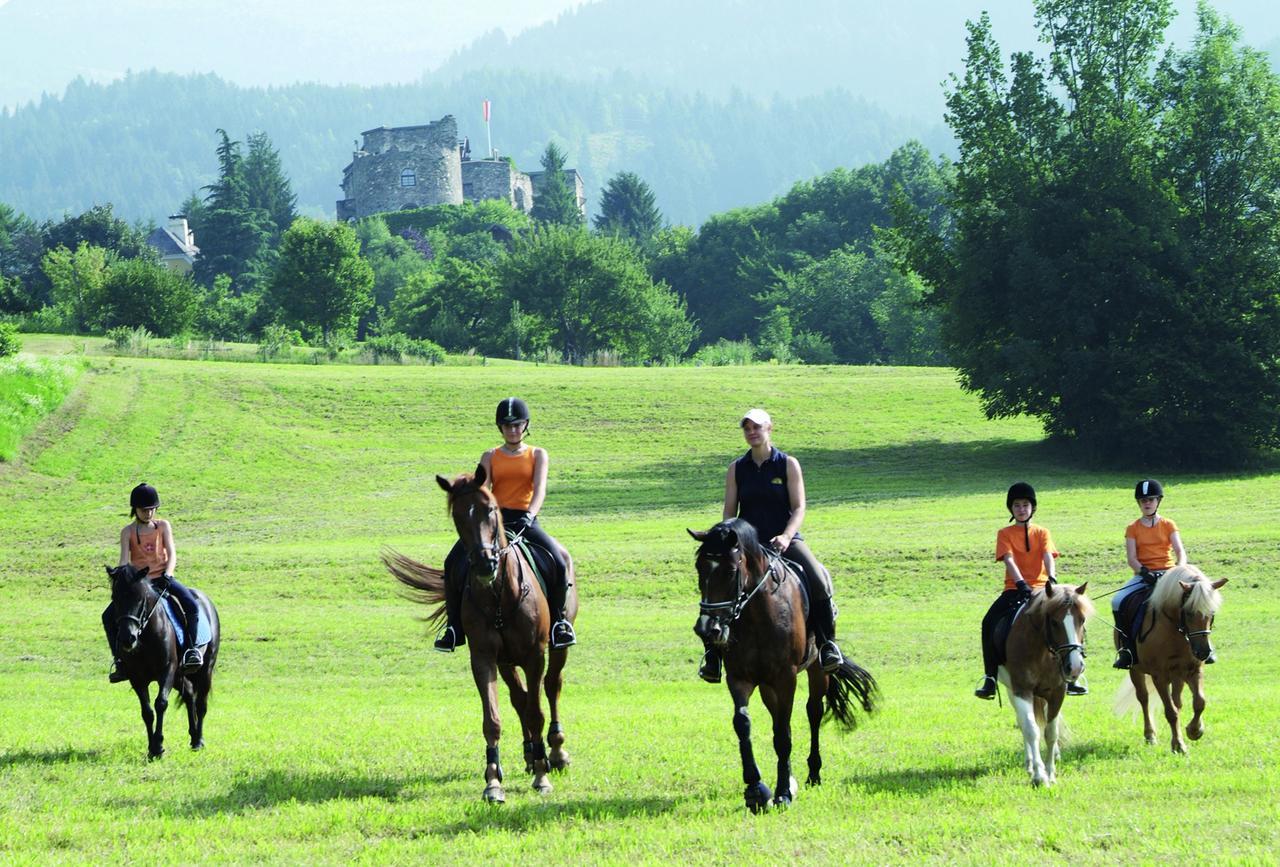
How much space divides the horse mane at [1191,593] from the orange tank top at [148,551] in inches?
382

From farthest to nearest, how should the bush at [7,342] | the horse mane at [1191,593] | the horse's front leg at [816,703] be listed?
the bush at [7,342]
the horse mane at [1191,593]
the horse's front leg at [816,703]

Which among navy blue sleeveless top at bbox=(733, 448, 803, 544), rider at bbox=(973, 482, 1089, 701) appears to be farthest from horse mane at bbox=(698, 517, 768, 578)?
rider at bbox=(973, 482, 1089, 701)

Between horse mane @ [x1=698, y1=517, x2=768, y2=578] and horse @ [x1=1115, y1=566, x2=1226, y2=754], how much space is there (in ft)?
15.1

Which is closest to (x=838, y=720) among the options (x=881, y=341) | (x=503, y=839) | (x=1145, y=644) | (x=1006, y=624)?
(x=1006, y=624)

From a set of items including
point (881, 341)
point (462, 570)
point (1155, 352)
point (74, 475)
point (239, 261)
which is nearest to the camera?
point (462, 570)

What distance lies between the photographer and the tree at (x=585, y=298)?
103 m

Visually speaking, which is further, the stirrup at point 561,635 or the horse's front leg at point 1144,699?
the horse's front leg at point 1144,699

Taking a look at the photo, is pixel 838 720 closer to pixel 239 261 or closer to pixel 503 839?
pixel 503 839

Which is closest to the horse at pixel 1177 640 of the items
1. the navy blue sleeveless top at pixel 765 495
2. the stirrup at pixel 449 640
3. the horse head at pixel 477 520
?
the navy blue sleeveless top at pixel 765 495

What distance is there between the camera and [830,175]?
516 feet

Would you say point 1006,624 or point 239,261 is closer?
point 1006,624

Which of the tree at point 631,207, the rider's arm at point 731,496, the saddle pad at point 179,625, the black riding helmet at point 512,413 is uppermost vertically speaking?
the tree at point 631,207

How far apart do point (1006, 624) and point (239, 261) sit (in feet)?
502

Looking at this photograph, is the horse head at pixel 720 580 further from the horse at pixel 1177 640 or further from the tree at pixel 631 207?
the tree at pixel 631 207
